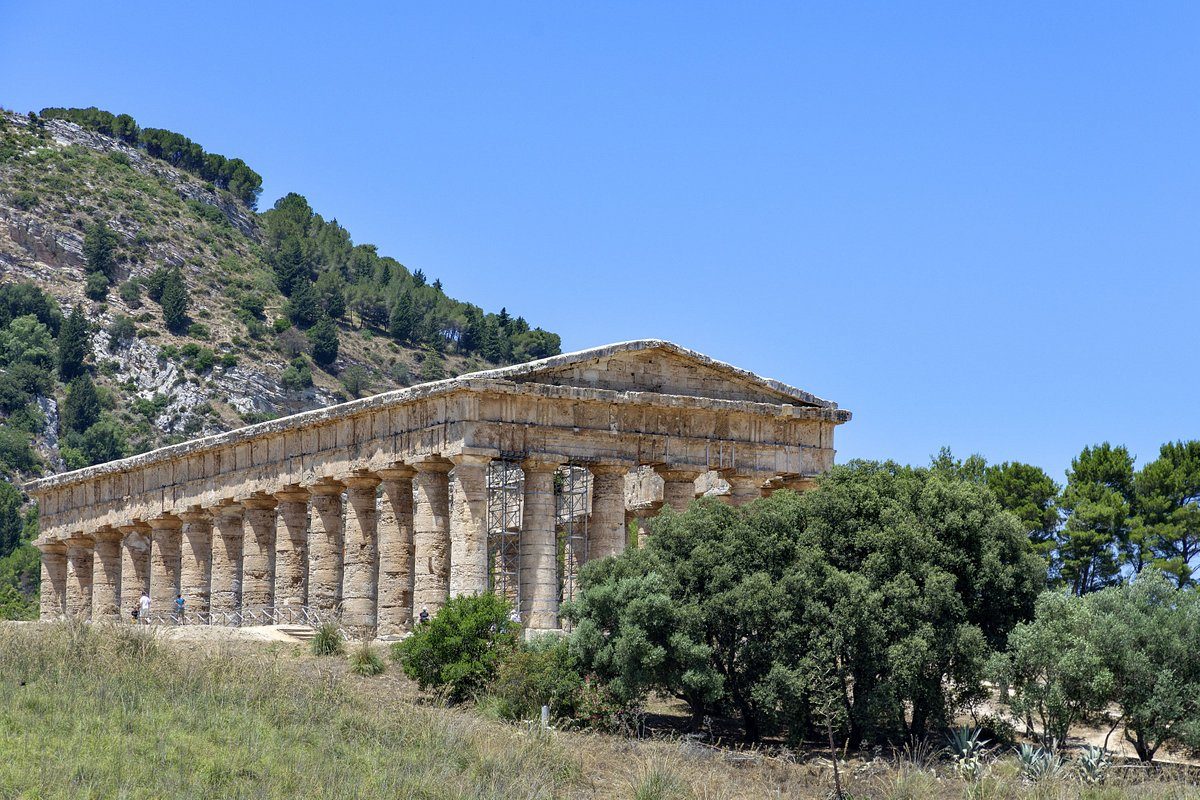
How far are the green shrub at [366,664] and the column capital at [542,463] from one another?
573 centimetres

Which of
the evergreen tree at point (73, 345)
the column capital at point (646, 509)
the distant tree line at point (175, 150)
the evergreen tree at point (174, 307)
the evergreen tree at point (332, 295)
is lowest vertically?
the column capital at point (646, 509)

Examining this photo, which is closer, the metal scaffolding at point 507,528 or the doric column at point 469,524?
the doric column at point 469,524

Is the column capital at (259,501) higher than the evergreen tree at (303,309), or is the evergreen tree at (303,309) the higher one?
the evergreen tree at (303,309)

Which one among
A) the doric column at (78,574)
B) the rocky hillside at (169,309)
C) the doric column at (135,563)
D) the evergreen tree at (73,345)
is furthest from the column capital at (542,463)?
the evergreen tree at (73,345)

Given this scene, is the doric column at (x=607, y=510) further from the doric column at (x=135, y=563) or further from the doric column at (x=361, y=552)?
the doric column at (x=135, y=563)

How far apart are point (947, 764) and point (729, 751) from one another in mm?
3445

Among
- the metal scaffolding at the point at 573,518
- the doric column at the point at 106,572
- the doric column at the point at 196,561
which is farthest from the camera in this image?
the doric column at the point at 106,572

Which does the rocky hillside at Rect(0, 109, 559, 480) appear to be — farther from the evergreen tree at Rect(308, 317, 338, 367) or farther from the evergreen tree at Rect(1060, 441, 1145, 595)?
the evergreen tree at Rect(1060, 441, 1145, 595)

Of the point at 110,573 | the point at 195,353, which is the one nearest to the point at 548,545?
the point at 110,573

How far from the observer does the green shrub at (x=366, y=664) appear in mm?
31406

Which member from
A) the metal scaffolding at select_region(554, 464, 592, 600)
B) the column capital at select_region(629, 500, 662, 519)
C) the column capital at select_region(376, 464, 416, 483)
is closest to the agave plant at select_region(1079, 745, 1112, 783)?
the metal scaffolding at select_region(554, 464, 592, 600)

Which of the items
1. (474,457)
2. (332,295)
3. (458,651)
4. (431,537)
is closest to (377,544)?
(431,537)

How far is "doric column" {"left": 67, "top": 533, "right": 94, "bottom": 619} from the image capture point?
Answer: 5246cm

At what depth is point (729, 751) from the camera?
26609 mm
